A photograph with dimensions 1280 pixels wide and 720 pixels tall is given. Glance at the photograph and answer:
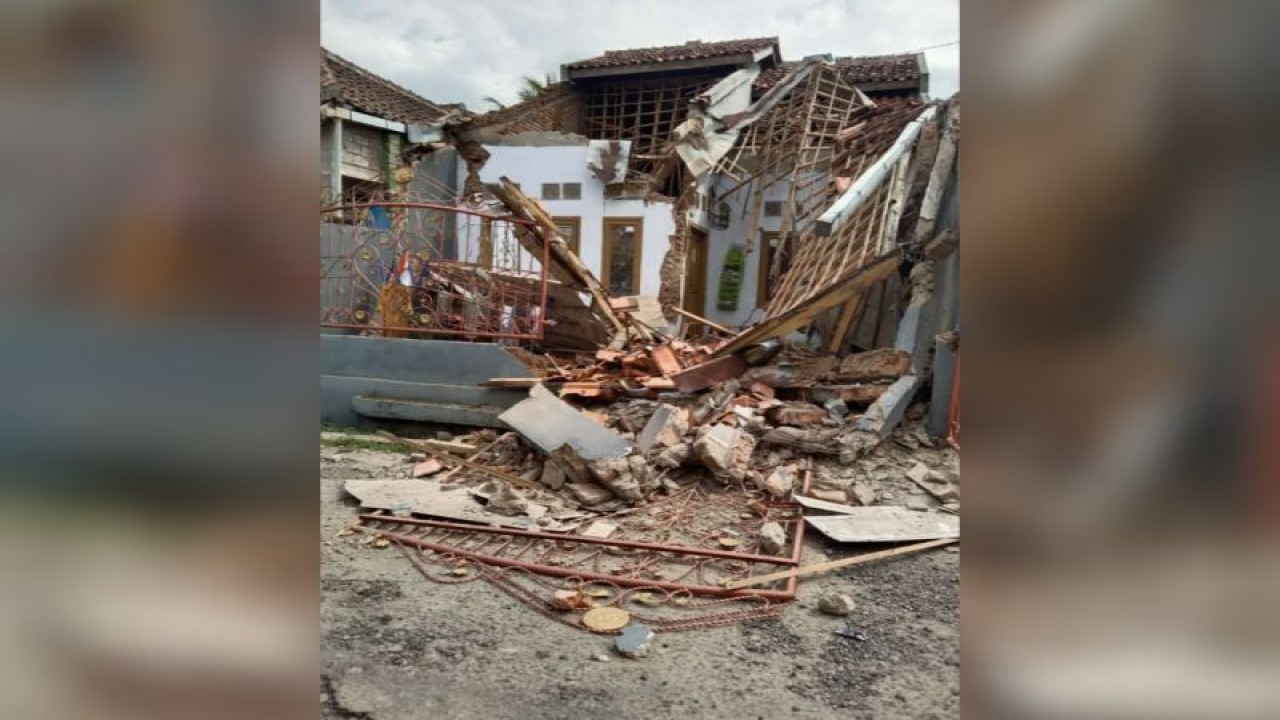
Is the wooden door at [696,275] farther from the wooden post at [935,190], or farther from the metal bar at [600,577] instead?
the metal bar at [600,577]

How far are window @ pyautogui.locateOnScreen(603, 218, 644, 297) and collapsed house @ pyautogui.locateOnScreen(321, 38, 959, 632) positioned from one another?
5 cm

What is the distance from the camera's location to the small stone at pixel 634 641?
380 centimetres

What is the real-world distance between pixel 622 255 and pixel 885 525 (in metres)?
10.8

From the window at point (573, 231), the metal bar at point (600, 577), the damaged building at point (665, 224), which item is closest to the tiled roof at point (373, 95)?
the damaged building at point (665, 224)

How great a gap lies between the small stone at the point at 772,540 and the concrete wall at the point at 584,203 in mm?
10332

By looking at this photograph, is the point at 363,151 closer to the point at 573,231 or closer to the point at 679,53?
the point at 573,231

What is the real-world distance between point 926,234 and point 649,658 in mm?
6680

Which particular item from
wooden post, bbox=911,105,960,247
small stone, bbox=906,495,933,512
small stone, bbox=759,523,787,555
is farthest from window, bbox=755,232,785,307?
small stone, bbox=759,523,787,555

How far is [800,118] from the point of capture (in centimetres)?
1572

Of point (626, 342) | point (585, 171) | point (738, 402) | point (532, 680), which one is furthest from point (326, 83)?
point (532, 680)

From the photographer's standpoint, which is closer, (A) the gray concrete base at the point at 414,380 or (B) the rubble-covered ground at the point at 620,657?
(B) the rubble-covered ground at the point at 620,657
